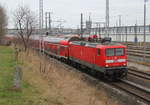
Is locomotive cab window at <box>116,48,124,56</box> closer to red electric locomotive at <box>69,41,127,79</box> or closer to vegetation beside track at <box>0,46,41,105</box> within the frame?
red electric locomotive at <box>69,41,127,79</box>

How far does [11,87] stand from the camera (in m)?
11.5

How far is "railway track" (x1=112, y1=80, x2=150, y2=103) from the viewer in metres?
13.7

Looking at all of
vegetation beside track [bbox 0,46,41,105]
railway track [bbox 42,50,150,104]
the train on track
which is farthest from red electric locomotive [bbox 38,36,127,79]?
vegetation beside track [bbox 0,46,41,105]

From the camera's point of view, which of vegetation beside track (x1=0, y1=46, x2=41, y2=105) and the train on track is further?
the train on track

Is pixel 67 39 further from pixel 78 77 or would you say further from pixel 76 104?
pixel 76 104

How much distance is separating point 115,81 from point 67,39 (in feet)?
35.4

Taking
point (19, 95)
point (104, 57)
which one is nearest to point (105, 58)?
point (104, 57)

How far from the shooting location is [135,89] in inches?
619

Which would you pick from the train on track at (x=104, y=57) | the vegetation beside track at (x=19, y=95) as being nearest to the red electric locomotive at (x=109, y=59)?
the train on track at (x=104, y=57)

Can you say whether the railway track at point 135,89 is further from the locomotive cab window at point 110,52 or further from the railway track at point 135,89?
the locomotive cab window at point 110,52

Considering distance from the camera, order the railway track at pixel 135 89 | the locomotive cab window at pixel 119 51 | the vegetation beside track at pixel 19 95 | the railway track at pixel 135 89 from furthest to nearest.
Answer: the locomotive cab window at pixel 119 51 < the railway track at pixel 135 89 < the railway track at pixel 135 89 < the vegetation beside track at pixel 19 95

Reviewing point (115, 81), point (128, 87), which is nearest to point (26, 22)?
point (115, 81)

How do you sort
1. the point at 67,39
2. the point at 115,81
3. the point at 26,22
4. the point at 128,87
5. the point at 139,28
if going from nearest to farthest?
the point at 128,87, the point at 115,81, the point at 67,39, the point at 26,22, the point at 139,28

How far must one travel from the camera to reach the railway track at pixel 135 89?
1371cm
